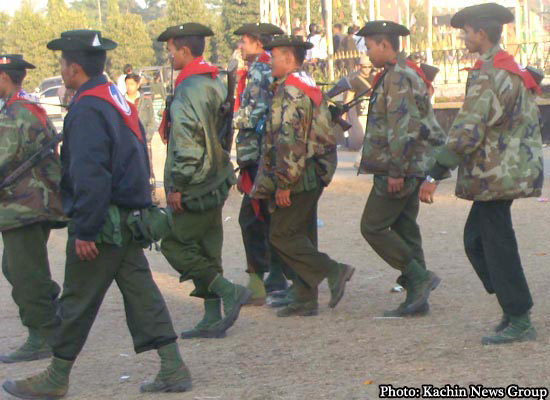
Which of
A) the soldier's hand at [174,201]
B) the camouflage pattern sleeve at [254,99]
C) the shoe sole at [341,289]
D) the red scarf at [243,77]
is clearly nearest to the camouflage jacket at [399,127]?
the shoe sole at [341,289]

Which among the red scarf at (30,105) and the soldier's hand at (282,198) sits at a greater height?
the red scarf at (30,105)

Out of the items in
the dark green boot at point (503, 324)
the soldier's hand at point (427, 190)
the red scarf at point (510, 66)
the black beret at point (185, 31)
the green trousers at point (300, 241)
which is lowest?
the dark green boot at point (503, 324)

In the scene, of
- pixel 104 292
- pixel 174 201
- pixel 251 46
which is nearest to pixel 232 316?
pixel 174 201

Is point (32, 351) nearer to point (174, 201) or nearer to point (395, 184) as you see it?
point (174, 201)

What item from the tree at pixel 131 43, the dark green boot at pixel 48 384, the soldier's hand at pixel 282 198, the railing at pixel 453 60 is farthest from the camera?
the tree at pixel 131 43

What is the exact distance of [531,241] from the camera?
952 centimetres

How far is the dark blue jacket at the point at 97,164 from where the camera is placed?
193 inches

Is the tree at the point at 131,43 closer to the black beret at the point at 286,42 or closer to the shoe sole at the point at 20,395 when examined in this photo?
the black beret at the point at 286,42

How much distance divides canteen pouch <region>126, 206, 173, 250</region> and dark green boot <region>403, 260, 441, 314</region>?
2.13 meters

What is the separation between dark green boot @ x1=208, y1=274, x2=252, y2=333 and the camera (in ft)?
21.2

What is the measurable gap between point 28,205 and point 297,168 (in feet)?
5.43

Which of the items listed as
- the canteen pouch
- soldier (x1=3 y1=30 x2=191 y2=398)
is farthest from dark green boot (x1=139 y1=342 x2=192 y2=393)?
the canteen pouch

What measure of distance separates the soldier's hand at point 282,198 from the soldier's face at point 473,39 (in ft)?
5.00

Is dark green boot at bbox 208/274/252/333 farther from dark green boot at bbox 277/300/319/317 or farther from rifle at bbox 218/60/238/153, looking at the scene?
rifle at bbox 218/60/238/153
